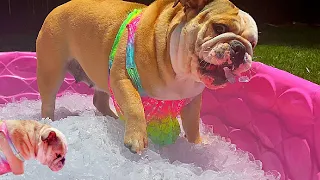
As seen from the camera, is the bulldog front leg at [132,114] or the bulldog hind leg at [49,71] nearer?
the bulldog front leg at [132,114]

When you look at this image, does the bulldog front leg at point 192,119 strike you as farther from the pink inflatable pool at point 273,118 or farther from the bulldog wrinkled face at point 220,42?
the bulldog wrinkled face at point 220,42

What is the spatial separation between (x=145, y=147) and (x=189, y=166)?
10.3 inches

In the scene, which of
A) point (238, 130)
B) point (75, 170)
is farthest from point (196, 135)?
point (75, 170)

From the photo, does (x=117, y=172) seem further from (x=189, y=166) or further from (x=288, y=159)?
(x=288, y=159)

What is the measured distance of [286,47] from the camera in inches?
189

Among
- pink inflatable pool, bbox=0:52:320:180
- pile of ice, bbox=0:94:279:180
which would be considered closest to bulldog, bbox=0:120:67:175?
pile of ice, bbox=0:94:279:180

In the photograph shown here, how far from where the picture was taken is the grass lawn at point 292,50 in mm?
3906

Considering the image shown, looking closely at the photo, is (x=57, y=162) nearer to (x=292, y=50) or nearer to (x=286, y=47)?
(x=292, y=50)

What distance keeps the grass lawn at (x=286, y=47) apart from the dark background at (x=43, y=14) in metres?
0.01

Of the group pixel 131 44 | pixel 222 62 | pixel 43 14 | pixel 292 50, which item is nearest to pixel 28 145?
pixel 222 62

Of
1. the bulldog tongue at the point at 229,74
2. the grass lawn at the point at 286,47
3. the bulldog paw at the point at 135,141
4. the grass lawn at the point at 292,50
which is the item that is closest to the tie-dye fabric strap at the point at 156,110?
the bulldog paw at the point at 135,141

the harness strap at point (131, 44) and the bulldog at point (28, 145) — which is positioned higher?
the bulldog at point (28, 145)

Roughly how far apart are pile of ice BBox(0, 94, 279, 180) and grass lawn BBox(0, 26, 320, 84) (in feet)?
5.26

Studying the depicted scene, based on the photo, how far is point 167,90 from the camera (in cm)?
182
